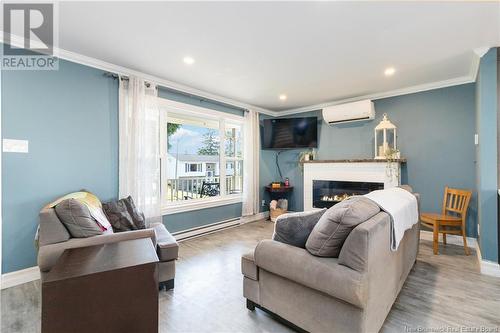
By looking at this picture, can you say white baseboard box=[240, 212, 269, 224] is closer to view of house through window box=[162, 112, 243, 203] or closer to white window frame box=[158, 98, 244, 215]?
white window frame box=[158, 98, 244, 215]

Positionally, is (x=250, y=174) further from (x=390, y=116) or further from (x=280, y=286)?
(x=280, y=286)

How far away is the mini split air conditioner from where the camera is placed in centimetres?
410

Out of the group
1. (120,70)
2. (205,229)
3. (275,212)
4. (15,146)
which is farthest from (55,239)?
(275,212)

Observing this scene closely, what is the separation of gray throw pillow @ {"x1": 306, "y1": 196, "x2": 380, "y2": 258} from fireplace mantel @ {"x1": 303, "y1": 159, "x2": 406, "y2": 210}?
273 centimetres

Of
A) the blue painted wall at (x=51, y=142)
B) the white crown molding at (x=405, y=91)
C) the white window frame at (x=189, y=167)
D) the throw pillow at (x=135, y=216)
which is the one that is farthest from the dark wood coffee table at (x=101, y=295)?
the white crown molding at (x=405, y=91)

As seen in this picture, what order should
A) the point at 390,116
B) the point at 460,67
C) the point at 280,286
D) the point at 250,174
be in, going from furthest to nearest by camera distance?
the point at 250,174
the point at 390,116
the point at 460,67
the point at 280,286

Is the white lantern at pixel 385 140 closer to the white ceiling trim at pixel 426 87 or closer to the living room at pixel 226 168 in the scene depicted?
the living room at pixel 226 168

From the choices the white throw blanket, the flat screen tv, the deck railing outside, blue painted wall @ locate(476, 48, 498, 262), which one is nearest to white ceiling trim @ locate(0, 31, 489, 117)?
blue painted wall @ locate(476, 48, 498, 262)

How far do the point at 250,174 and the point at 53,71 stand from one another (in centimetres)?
336

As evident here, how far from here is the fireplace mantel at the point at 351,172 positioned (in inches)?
153

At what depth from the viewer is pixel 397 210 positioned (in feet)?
5.84

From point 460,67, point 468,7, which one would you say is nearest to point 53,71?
point 468,7

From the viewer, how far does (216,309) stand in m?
1.95

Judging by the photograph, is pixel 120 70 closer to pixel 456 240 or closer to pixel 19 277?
pixel 19 277
